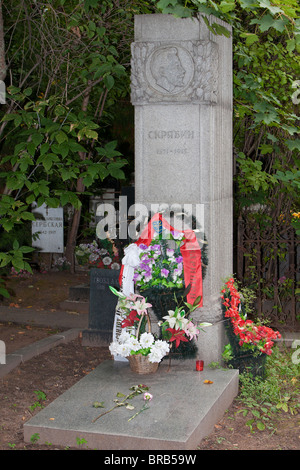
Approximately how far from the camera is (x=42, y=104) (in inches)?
231

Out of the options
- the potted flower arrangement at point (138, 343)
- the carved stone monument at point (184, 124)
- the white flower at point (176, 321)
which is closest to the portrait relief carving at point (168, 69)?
the carved stone monument at point (184, 124)

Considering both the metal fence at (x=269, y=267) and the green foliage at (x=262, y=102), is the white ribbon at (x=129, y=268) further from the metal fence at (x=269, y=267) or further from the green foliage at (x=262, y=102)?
the metal fence at (x=269, y=267)

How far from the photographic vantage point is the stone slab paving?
4.45 m

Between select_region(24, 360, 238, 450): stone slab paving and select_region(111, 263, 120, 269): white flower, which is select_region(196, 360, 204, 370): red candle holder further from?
select_region(111, 263, 120, 269): white flower

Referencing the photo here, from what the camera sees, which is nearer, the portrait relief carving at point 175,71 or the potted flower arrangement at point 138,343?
the potted flower arrangement at point 138,343

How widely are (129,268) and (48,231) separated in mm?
7521

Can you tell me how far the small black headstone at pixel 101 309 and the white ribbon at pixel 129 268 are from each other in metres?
1.47

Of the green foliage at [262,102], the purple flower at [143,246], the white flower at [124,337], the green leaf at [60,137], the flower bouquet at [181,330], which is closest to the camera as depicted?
the green leaf at [60,137]

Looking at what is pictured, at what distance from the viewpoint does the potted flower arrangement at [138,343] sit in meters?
5.64

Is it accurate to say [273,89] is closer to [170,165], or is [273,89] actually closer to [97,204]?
[170,165]

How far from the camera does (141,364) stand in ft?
18.6

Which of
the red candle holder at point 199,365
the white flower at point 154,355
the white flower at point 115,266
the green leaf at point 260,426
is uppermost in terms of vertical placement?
the white flower at point 115,266

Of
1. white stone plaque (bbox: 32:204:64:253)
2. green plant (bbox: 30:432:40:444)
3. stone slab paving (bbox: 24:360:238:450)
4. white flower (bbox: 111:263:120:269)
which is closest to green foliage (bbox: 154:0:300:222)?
white flower (bbox: 111:263:120:269)

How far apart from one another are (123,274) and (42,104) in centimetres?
170
